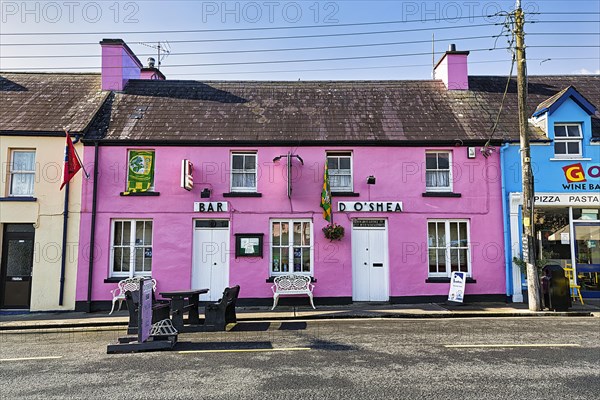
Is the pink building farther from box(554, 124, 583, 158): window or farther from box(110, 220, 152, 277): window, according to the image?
box(554, 124, 583, 158): window

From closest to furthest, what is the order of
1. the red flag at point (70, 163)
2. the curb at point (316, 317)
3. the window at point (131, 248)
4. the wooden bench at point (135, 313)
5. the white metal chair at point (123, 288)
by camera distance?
1. the wooden bench at point (135, 313)
2. the curb at point (316, 317)
3. the red flag at point (70, 163)
4. the white metal chair at point (123, 288)
5. the window at point (131, 248)

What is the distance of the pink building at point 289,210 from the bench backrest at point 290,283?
1.40 feet

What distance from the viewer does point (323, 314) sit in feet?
39.4

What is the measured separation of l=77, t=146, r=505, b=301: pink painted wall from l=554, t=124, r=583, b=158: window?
225 centimetres

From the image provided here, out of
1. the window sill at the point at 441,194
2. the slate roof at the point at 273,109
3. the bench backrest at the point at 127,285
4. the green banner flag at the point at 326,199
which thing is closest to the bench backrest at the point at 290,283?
the green banner flag at the point at 326,199

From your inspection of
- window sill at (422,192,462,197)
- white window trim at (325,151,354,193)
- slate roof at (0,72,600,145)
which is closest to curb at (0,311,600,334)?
window sill at (422,192,462,197)

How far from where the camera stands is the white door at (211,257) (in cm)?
1382

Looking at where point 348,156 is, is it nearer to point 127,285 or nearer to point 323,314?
point 323,314

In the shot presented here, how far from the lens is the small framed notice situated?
13.8 meters

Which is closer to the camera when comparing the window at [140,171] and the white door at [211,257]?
the white door at [211,257]

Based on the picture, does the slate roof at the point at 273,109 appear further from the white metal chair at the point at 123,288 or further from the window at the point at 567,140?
the white metal chair at the point at 123,288

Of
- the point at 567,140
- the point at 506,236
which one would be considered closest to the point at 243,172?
the point at 506,236

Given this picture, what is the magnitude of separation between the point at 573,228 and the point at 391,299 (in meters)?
6.85

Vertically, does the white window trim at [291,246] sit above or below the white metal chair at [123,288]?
above
